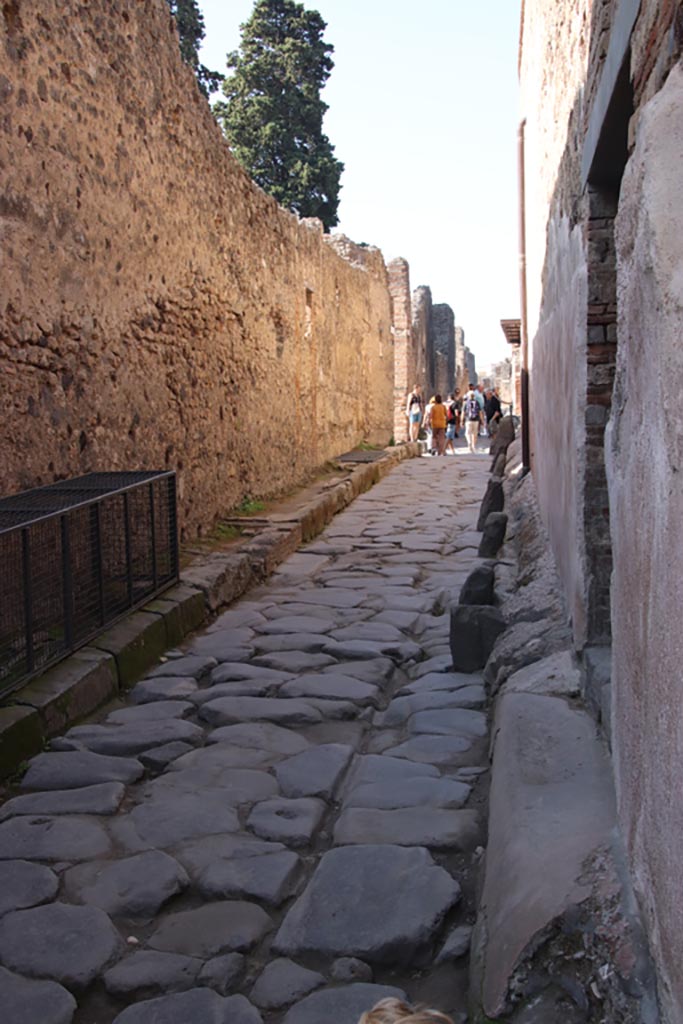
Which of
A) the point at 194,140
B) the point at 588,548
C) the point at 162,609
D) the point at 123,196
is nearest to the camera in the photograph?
the point at 588,548

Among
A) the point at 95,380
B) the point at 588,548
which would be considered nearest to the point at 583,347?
the point at 588,548

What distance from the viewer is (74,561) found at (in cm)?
504

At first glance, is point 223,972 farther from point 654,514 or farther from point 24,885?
point 654,514

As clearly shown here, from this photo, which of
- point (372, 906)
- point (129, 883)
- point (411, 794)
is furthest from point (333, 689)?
point (372, 906)

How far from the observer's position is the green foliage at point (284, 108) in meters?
28.5

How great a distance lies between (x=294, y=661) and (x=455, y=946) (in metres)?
2.62

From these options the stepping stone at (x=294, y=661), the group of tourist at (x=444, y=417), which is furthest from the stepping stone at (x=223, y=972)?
the group of tourist at (x=444, y=417)

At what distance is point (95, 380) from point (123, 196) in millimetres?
1289

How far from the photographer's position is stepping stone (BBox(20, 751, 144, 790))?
3.59 metres

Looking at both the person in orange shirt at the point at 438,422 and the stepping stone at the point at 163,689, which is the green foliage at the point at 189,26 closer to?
the person in orange shirt at the point at 438,422

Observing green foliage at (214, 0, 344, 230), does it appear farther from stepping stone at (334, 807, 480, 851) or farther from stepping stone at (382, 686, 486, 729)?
stepping stone at (334, 807, 480, 851)

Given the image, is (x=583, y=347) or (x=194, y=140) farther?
(x=194, y=140)

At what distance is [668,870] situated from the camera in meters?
1.56

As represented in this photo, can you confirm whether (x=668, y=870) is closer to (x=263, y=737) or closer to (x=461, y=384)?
(x=263, y=737)
